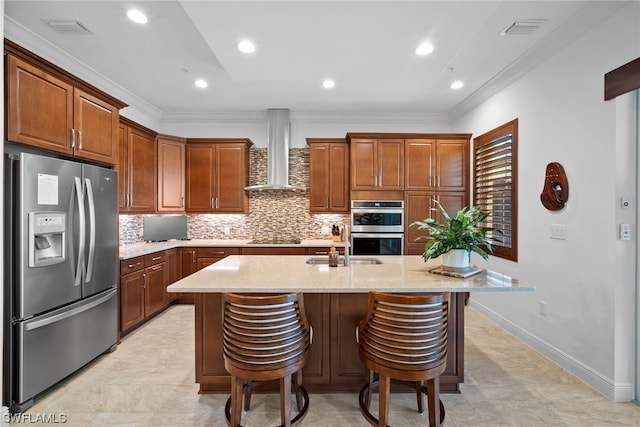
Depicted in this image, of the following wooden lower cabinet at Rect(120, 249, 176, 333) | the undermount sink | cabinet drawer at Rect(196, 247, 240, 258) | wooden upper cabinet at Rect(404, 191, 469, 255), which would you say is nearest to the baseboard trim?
Answer: wooden upper cabinet at Rect(404, 191, 469, 255)

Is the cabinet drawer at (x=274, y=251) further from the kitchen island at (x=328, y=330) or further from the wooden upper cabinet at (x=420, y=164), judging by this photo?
the kitchen island at (x=328, y=330)

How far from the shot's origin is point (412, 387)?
2.42 metres

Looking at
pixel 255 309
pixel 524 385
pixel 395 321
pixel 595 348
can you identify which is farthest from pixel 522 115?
pixel 255 309

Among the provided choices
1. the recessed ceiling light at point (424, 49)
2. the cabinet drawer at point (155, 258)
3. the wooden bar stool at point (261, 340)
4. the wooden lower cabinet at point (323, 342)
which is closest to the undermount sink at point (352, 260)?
the wooden lower cabinet at point (323, 342)

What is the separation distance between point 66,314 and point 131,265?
42.9 inches

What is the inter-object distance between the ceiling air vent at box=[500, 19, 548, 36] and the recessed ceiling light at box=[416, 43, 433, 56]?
62 centimetres

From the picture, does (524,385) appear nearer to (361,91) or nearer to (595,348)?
(595,348)

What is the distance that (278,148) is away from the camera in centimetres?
505

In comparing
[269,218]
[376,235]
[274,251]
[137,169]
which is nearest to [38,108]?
[137,169]

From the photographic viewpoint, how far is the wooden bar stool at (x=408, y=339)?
1810mm

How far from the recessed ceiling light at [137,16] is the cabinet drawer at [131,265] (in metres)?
2.28

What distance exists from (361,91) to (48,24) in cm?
321

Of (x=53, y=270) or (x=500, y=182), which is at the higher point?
(x=500, y=182)

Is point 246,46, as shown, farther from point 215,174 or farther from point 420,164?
point 420,164
